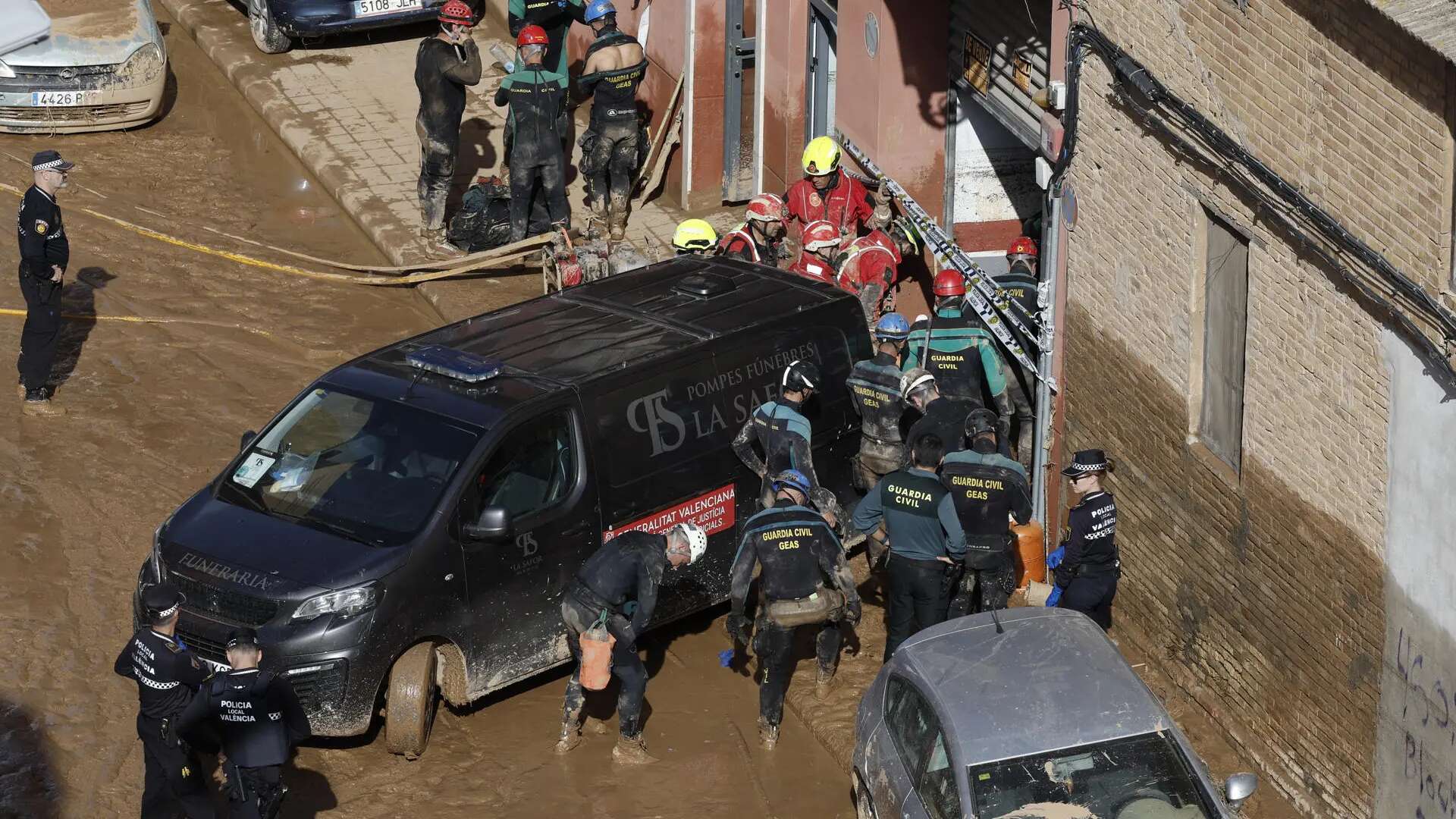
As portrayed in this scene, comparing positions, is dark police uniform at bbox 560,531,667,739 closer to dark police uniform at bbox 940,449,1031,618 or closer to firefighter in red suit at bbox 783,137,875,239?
dark police uniform at bbox 940,449,1031,618

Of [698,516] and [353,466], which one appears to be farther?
[698,516]

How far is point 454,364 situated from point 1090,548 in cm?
391

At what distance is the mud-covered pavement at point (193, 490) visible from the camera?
32.0 feet

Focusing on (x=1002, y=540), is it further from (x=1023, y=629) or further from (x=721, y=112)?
(x=721, y=112)

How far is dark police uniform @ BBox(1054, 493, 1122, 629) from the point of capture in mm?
10344

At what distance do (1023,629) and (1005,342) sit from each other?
408 cm

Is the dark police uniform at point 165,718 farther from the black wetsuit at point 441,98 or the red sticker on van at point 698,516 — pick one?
the black wetsuit at point 441,98

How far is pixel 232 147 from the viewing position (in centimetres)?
1898

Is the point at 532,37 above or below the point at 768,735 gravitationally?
above

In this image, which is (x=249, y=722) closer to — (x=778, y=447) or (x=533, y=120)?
(x=778, y=447)

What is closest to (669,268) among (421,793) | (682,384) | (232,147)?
(682,384)

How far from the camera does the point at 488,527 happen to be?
9852mm

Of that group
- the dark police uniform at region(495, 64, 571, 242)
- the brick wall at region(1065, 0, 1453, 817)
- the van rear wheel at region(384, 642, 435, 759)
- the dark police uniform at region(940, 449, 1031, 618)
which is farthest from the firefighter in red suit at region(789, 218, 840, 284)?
the van rear wheel at region(384, 642, 435, 759)

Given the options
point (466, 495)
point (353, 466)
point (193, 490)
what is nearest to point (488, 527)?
point (466, 495)
